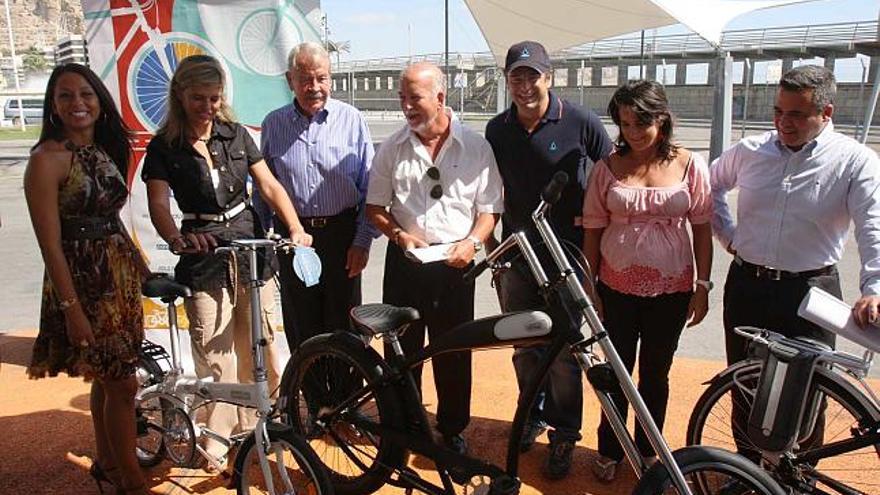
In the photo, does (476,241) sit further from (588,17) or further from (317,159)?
(588,17)

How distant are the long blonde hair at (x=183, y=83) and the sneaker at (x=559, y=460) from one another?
7.43 feet

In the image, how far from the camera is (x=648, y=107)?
2785 millimetres

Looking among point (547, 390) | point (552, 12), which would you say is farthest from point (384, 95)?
point (547, 390)

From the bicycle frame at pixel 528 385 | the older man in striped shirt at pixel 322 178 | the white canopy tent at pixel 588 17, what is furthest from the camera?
the white canopy tent at pixel 588 17

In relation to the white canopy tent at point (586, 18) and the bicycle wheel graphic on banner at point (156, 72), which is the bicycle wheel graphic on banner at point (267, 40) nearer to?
the bicycle wheel graphic on banner at point (156, 72)

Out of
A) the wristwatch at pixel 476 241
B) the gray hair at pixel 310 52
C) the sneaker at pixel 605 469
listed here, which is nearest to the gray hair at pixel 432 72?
the gray hair at pixel 310 52

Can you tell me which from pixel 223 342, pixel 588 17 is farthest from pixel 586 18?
pixel 223 342

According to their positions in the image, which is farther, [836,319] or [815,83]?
[815,83]

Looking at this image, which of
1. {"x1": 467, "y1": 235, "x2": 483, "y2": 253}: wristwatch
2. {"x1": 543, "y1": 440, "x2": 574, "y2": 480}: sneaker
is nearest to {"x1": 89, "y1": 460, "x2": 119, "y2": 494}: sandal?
{"x1": 467, "y1": 235, "x2": 483, "y2": 253}: wristwatch

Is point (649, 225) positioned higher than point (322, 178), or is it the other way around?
point (322, 178)

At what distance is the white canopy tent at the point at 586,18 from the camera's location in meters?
5.97

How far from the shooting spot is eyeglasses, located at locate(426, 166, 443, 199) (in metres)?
3.19

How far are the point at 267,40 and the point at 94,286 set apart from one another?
204 cm

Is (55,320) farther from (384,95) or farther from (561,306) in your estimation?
(384,95)
